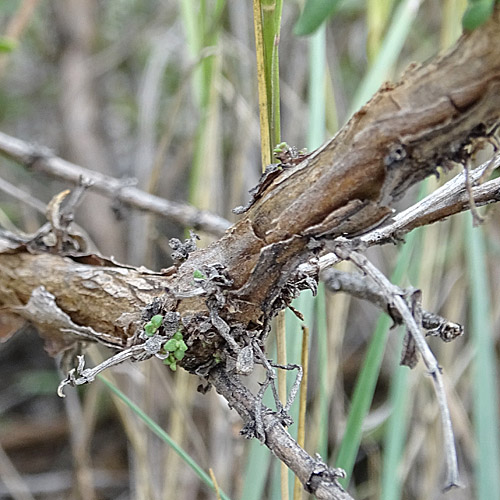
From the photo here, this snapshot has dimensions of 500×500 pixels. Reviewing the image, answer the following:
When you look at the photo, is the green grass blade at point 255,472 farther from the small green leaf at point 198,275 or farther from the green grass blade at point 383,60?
the green grass blade at point 383,60

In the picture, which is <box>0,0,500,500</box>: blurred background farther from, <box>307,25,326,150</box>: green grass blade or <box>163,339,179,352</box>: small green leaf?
<box>163,339,179,352</box>: small green leaf

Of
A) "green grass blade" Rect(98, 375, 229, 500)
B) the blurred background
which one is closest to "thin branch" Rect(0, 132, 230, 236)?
the blurred background

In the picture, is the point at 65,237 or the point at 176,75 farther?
the point at 176,75

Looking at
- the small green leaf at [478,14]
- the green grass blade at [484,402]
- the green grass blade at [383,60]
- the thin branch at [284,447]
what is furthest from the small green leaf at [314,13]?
the green grass blade at [484,402]

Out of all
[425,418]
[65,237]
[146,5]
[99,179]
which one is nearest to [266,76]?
[65,237]

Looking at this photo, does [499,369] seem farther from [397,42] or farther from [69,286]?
[69,286]
